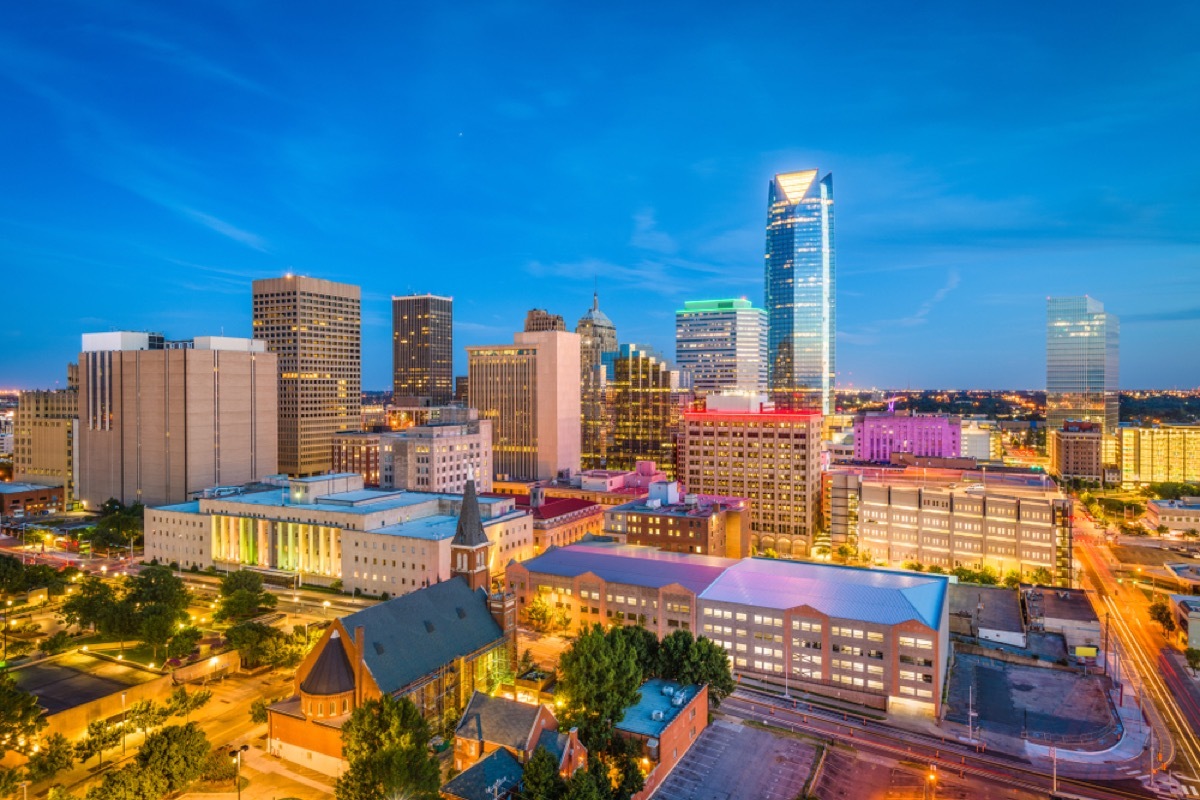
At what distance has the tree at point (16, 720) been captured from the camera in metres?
61.8

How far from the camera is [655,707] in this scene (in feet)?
236

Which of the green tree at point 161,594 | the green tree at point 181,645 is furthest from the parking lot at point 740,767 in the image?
the green tree at point 161,594

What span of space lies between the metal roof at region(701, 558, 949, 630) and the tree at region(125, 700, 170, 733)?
62.8 meters

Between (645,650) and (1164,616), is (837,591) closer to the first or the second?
(645,650)

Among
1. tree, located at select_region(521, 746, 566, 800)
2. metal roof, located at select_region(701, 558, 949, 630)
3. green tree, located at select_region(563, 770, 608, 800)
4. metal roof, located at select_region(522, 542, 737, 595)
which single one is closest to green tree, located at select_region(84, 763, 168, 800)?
tree, located at select_region(521, 746, 566, 800)

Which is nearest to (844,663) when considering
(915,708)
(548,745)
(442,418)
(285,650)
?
(915,708)

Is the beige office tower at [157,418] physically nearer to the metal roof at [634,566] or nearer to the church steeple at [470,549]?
the metal roof at [634,566]

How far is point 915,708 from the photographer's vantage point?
84062 mm

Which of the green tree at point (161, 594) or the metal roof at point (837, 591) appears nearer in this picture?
the metal roof at point (837, 591)

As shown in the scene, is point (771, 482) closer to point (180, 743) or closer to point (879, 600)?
point (879, 600)

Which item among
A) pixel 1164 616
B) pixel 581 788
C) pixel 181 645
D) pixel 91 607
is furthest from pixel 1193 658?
pixel 91 607

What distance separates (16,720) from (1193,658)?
133884 mm

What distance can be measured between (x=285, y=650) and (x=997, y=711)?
274 ft

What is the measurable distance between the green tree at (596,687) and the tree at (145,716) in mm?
37893
